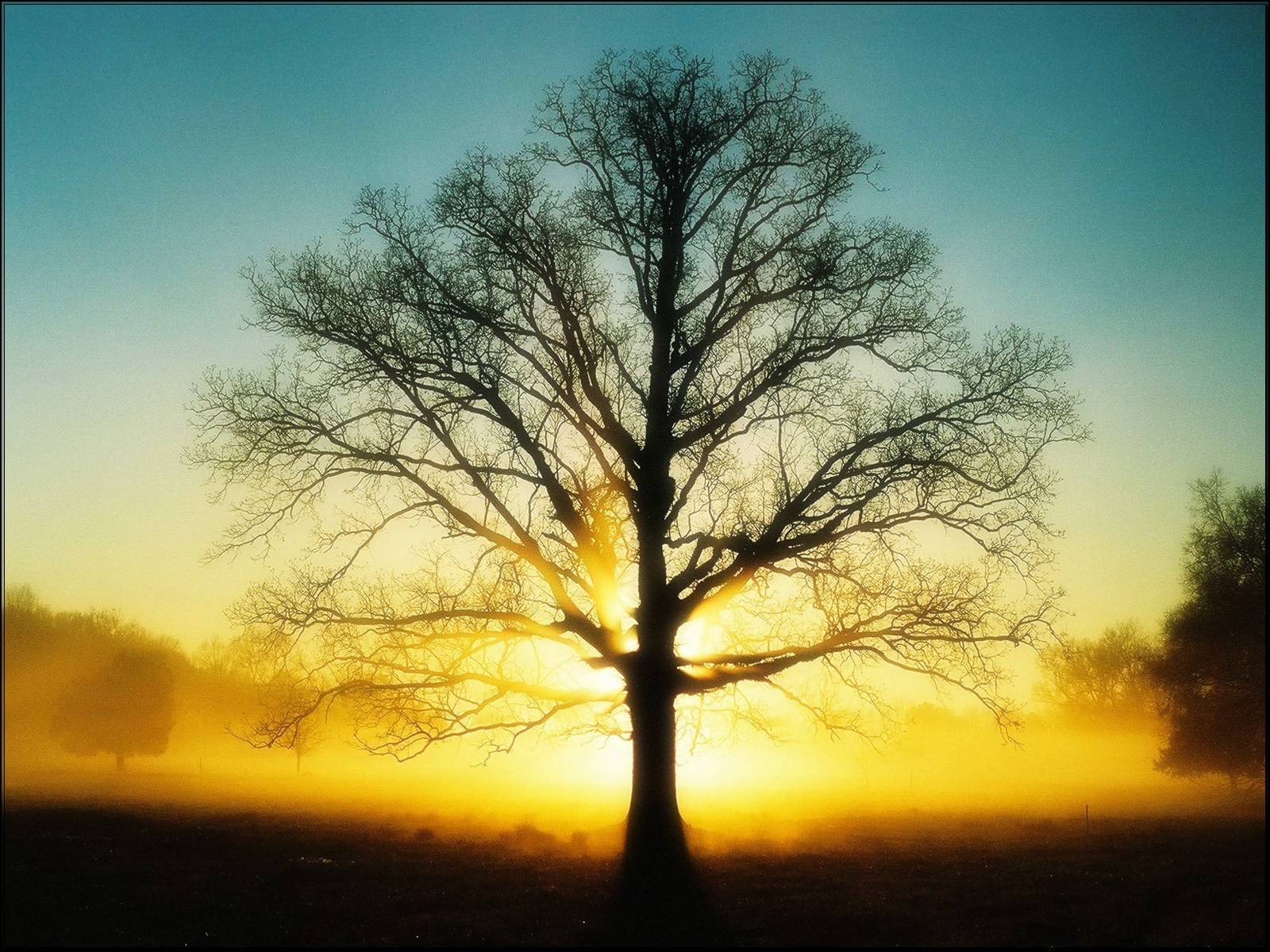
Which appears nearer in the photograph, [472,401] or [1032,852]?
[472,401]

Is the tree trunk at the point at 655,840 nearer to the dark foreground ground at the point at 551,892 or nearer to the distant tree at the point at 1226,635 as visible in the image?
the dark foreground ground at the point at 551,892

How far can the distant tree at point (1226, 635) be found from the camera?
26.0m

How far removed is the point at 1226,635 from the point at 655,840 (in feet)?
73.7

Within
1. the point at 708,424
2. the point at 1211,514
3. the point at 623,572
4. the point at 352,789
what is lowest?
the point at 352,789

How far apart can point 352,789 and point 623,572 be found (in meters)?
47.8

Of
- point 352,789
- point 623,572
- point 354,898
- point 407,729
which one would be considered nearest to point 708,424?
point 623,572

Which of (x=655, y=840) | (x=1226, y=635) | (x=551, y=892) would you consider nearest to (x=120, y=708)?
(x=655, y=840)

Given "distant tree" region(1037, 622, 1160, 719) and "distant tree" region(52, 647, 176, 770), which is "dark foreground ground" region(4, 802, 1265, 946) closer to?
"distant tree" region(1037, 622, 1160, 719)

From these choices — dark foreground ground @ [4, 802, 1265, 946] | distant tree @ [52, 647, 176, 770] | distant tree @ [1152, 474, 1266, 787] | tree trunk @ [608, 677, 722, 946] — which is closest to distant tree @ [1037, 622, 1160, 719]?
distant tree @ [1152, 474, 1266, 787]

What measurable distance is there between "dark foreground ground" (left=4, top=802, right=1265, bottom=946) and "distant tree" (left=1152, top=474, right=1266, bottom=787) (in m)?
9.61

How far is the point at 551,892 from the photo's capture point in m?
11.8

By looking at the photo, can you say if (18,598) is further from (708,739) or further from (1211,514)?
(1211,514)

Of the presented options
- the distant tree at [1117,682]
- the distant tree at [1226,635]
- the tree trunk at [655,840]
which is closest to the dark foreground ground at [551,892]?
the tree trunk at [655,840]

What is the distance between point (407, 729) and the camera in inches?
539
